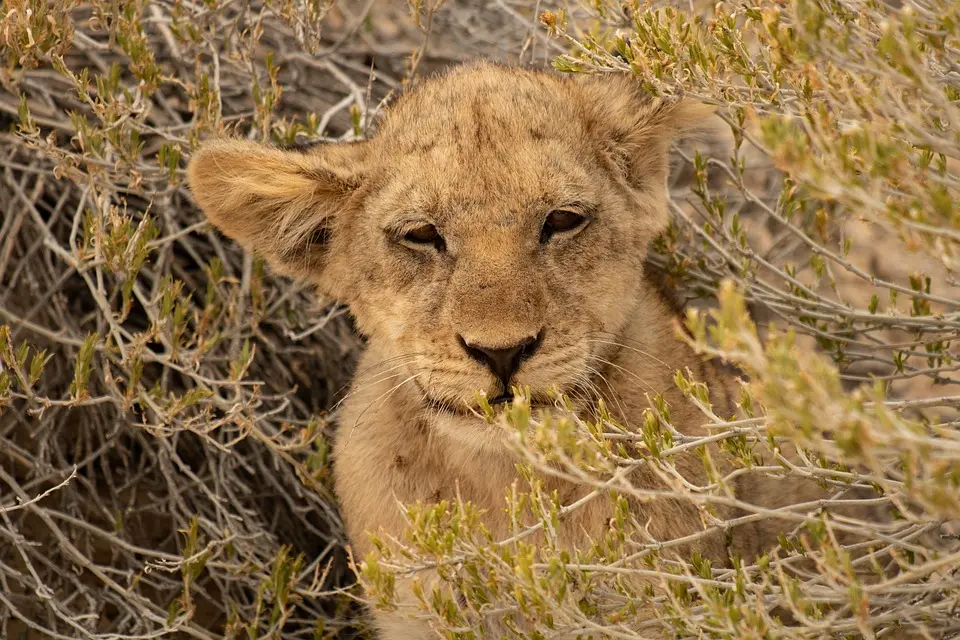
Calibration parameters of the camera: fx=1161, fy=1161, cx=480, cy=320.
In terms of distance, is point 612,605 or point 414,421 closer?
point 612,605

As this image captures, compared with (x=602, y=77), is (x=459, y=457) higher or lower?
lower

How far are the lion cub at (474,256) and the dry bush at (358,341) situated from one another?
18 cm

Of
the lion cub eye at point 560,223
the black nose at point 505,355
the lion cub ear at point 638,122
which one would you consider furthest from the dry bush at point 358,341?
the lion cub eye at point 560,223

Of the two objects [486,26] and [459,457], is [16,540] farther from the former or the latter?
[486,26]

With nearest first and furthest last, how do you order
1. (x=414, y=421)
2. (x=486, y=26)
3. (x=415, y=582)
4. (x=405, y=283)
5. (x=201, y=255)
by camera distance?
1. (x=415, y=582)
2. (x=405, y=283)
3. (x=414, y=421)
4. (x=201, y=255)
5. (x=486, y=26)

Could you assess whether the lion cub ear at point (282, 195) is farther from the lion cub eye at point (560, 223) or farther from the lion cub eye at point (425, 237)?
the lion cub eye at point (560, 223)

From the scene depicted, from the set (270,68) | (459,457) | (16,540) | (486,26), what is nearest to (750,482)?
(459,457)

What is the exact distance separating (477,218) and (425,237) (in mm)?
189

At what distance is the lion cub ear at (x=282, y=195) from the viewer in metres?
3.03

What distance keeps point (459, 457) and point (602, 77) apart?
3.69 ft

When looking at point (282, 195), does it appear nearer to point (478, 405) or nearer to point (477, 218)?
point (477, 218)

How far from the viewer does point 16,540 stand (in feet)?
11.5

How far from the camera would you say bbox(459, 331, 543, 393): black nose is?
8.54ft

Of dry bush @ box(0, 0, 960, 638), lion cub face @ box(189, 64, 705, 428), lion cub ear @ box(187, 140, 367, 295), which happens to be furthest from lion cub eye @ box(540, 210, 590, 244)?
lion cub ear @ box(187, 140, 367, 295)
